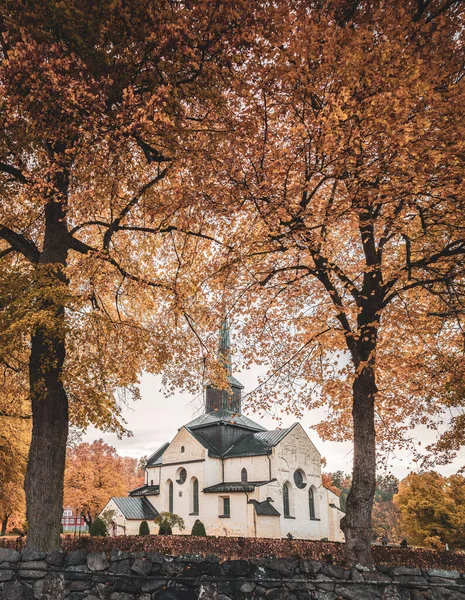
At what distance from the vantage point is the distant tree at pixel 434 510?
27734 millimetres

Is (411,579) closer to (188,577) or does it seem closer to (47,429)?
(188,577)

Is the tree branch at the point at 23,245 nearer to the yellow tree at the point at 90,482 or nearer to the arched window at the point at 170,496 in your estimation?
the yellow tree at the point at 90,482

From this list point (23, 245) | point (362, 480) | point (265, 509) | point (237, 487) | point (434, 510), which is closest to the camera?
point (362, 480)

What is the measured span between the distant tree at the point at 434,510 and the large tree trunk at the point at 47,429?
23.6 meters

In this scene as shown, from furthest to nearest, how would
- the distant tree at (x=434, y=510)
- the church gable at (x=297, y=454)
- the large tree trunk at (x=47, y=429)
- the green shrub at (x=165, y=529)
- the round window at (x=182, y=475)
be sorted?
the round window at (x=182, y=475) → the church gable at (x=297, y=454) → the green shrub at (x=165, y=529) → the distant tree at (x=434, y=510) → the large tree trunk at (x=47, y=429)

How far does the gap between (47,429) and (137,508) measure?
33.5 meters

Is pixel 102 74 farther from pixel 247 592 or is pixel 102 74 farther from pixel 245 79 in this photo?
pixel 247 592

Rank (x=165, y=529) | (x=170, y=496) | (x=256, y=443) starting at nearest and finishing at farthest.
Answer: (x=165, y=529) < (x=256, y=443) < (x=170, y=496)

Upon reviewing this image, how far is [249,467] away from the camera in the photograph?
3647 centimetres

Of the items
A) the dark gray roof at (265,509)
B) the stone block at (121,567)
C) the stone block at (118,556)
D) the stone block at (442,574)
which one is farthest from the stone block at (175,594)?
the dark gray roof at (265,509)

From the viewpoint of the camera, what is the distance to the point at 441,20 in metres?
6.71

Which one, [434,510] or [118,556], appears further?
[434,510]

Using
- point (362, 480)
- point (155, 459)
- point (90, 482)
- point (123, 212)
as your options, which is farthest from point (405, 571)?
point (155, 459)

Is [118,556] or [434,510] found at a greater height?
[118,556]
